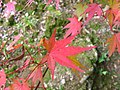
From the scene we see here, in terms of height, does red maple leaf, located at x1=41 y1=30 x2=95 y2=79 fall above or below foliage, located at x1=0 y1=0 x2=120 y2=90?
above

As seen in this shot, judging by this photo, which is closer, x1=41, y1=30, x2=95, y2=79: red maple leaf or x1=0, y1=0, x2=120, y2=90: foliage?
x1=41, y1=30, x2=95, y2=79: red maple leaf

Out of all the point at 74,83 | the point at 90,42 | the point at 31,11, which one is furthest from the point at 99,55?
the point at 31,11

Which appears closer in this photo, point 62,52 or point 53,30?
point 62,52

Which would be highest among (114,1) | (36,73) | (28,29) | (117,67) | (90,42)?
(114,1)

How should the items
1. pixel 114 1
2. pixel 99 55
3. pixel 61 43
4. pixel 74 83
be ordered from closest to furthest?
pixel 61 43, pixel 114 1, pixel 74 83, pixel 99 55

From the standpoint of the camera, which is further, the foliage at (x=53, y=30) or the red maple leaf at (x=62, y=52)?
the foliage at (x=53, y=30)

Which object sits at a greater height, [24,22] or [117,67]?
[24,22]

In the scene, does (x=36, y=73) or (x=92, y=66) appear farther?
(x=92, y=66)

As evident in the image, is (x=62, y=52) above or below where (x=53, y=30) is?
above

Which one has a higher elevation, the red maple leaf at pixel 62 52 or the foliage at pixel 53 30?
the red maple leaf at pixel 62 52

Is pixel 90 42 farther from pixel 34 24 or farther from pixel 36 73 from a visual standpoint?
pixel 36 73

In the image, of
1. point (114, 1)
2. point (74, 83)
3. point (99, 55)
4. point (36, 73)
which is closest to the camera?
point (36, 73)
